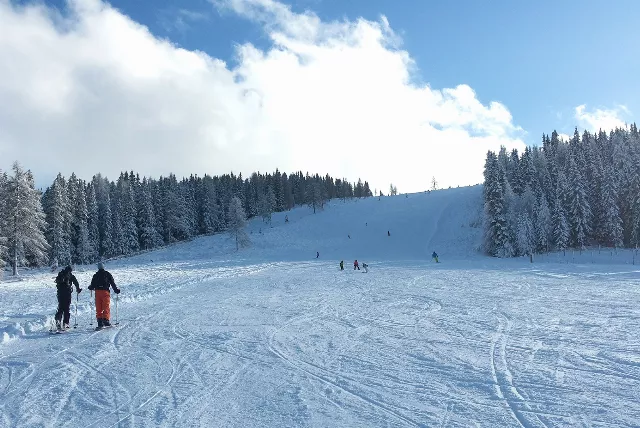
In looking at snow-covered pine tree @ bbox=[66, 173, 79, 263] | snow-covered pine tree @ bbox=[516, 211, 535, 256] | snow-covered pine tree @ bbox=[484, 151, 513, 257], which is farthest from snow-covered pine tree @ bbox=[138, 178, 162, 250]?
snow-covered pine tree @ bbox=[516, 211, 535, 256]

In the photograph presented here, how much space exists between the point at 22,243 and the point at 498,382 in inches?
1835

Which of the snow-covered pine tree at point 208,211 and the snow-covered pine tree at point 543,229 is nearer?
the snow-covered pine tree at point 543,229

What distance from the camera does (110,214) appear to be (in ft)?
230

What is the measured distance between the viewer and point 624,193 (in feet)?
184

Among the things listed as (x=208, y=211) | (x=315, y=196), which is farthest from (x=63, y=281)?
(x=315, y=196)

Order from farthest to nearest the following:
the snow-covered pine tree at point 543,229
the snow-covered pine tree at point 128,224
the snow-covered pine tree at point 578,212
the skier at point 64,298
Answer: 1. the snow-covered pine tree at point 128,224
2. the snow-covered pine tree at point 578,212
3. the snow-covered pine tree at point 543,229
4. the skier at point 64,298

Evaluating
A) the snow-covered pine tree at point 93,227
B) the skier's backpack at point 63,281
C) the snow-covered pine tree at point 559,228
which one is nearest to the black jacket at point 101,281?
the skier's backpack at point 63,281

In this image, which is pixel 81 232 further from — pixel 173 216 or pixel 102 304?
pixel 102 304

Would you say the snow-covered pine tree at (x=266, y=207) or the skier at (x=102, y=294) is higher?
the snow-covered pine tree at (x=266, y=207)

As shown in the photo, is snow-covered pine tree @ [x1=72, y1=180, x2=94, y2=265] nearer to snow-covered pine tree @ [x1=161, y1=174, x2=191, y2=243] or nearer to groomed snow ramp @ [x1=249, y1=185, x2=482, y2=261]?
snow-covered pine tree @ [x1=161, y1=174, x2=191, y2=243]

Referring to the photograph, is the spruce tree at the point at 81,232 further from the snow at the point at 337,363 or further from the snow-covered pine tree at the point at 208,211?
the snow at the point at 337,363

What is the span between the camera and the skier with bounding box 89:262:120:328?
10836 mm

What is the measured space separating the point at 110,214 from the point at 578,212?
234 ft

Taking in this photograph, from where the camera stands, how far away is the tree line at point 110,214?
4028cm
